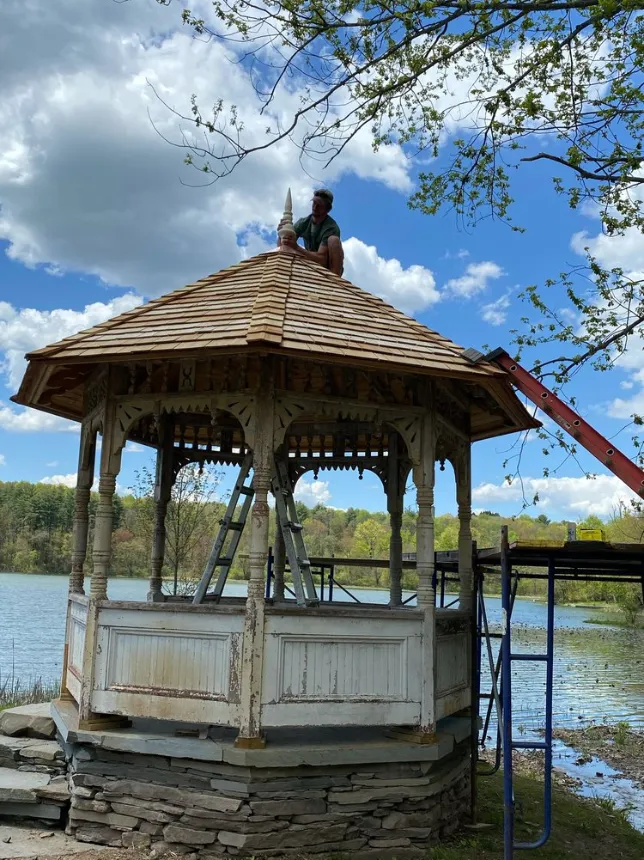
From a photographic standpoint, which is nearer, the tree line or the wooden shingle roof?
the wooden shingle roof

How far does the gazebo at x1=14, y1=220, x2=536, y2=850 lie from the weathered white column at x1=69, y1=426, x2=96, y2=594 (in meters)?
0.35

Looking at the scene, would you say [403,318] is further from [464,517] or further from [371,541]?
[371,541]

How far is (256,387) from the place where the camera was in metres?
6.00

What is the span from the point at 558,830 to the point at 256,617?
3995mm

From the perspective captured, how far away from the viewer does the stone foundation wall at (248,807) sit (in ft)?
17.8

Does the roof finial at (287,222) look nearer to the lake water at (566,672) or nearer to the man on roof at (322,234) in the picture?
the man on roof at (322,234)

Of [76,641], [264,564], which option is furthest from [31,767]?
[264,564]

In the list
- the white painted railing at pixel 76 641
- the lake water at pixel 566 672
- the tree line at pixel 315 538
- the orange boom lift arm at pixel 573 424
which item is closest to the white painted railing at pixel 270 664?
the white painted railing at pixel 76 641

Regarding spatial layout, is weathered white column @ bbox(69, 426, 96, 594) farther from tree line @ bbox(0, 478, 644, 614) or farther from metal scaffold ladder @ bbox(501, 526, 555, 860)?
tree line @ bbox(0, 478, 644, 614)

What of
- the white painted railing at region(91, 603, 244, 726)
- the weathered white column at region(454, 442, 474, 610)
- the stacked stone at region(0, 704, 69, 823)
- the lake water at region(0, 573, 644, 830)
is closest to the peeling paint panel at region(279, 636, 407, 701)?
the white painted railing at region(91, 603, 244, 726)

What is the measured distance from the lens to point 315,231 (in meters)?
8.82

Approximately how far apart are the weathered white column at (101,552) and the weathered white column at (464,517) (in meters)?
3.52

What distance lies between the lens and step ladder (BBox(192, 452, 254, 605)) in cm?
655

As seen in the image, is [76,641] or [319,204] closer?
[76,641]
